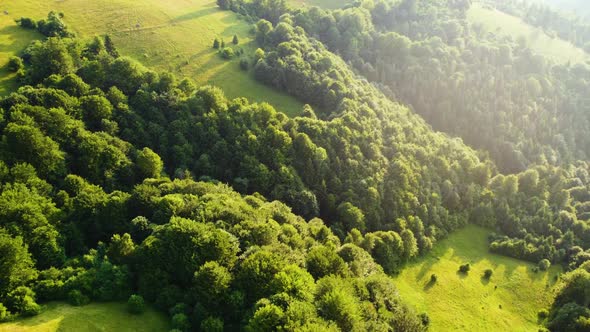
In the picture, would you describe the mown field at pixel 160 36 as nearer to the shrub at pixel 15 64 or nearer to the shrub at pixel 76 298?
the shrub at pixel 15 64

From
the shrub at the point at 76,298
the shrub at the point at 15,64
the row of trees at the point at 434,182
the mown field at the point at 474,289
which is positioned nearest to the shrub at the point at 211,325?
the shrub at the point at 76,298

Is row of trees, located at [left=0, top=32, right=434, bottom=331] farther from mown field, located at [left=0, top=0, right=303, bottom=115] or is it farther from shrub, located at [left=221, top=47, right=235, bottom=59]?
shrub, located at [left=221, top=47, right=235, bottom=59]

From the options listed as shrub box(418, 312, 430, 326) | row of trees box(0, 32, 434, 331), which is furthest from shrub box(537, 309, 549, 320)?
shrub box(418, 312, 430, 326)

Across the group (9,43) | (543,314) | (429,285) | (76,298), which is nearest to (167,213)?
(76,298)

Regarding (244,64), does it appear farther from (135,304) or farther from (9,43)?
(135,304)

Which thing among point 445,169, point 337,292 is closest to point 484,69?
point 445,169

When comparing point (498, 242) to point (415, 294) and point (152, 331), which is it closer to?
point (415, 294)

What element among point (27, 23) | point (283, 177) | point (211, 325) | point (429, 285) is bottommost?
point (429, 285)
